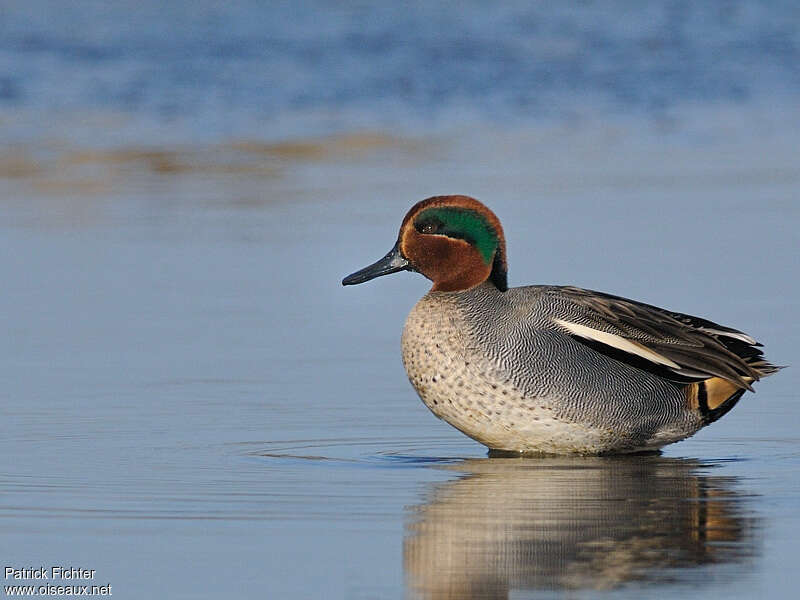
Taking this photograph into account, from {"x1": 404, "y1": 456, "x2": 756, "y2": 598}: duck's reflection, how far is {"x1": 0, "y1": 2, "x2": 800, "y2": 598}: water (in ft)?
0.05

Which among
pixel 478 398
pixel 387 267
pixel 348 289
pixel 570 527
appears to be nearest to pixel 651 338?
pixel 478 398

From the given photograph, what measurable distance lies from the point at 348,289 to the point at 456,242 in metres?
2.64

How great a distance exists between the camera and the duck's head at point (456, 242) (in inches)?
289

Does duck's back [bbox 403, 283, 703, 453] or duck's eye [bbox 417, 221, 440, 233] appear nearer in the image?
duck's back [bbox 403, 283, 703, 453]

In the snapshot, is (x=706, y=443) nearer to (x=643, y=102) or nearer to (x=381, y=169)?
(x=381, y=169)

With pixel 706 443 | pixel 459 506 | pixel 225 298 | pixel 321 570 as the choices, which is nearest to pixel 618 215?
pixel 225 298

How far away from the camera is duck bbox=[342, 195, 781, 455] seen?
6926 mm

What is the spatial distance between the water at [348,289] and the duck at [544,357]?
0.15 m

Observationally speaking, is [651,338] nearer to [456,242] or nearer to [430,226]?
[456,242]

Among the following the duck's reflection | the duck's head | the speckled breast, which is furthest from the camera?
the duck's head

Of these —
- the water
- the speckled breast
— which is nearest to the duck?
the speckled breast

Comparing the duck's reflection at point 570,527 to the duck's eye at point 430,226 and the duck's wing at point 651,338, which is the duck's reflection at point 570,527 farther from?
the duck's eye at point 430,226

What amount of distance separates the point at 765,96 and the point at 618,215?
577 centimetres

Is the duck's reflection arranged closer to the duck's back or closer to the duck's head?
the duck's back
